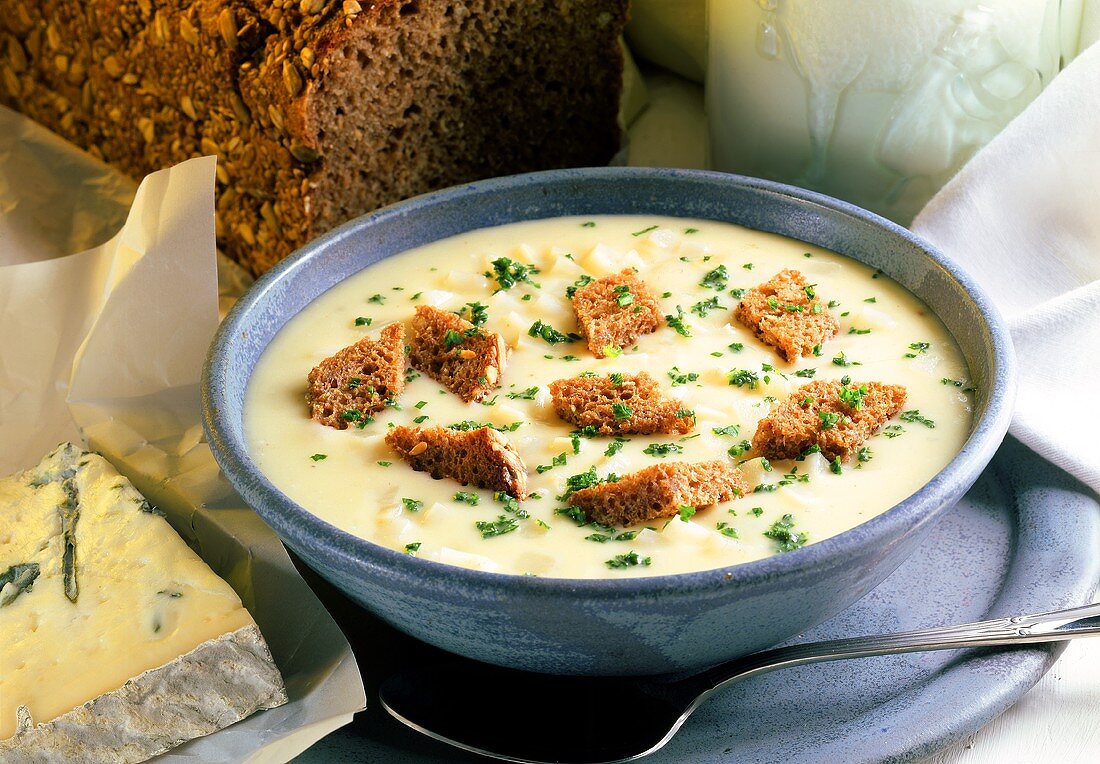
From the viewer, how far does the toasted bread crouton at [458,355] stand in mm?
2096

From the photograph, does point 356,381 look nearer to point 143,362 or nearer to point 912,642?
point 143,362

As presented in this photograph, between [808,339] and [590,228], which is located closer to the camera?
[808,339]

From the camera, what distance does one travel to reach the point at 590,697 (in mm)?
1822

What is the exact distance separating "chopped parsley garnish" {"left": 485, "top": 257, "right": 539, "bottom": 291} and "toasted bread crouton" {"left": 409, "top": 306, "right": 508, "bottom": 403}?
19 centimetres

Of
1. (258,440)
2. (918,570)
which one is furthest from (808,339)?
(258,440)

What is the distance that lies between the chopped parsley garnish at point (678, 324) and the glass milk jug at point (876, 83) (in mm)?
757

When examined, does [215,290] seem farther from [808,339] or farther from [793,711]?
[793,711]

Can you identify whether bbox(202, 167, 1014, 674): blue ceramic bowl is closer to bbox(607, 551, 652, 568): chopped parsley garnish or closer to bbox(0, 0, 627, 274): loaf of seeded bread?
bbox(607, 551, 652, 568): chopped parsley garnish

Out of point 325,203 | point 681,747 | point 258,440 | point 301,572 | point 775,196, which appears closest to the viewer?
point 681,747

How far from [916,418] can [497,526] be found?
71 cm

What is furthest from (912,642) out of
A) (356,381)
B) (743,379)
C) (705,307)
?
(356,381)

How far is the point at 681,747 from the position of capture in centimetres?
177

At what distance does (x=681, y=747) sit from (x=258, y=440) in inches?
32.1

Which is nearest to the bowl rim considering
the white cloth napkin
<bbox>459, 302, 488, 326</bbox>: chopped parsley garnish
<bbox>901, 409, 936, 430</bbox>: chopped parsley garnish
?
<bbox>901, 409, 936, 430</bbox>: chopped parsley garnish
